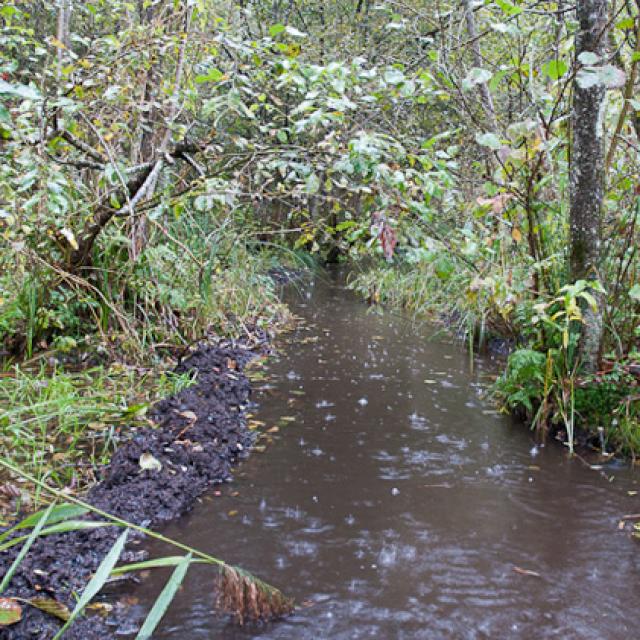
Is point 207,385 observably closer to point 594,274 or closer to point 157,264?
point 157,264

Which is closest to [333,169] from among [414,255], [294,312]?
[414,255]

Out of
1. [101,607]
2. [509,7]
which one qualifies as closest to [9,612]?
[101,607]

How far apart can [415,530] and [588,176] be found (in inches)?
95.9

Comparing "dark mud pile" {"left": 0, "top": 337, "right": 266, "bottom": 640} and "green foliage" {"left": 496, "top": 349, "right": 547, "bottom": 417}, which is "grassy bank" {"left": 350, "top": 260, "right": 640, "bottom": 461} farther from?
"dark mud pile" {"left": 0, "top": 337, "right": 266, "bottom": 640}

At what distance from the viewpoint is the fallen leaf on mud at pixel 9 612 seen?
1984 millimetres

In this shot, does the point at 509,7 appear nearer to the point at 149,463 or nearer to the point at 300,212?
the point at 300,212

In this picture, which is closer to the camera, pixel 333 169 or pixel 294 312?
pixel 333 169

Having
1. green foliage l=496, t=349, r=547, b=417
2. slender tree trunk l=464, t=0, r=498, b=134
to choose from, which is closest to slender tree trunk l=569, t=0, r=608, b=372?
green foliage l=496, t=349, r=547, b=417

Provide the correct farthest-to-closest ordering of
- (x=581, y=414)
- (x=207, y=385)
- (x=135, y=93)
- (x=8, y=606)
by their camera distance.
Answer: (x=135, y=93)
(x=207, y=385)
(x=581, y=414)
(x=8, y=606)

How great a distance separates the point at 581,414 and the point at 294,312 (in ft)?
17.3

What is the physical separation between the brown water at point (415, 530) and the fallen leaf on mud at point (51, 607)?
325 mm

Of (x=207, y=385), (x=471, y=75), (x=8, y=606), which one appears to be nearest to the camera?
(x=8, y=606)

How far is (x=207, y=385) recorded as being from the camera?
466 centimetres

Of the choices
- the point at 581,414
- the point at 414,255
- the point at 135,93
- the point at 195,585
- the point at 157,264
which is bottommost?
the point at 195,585
